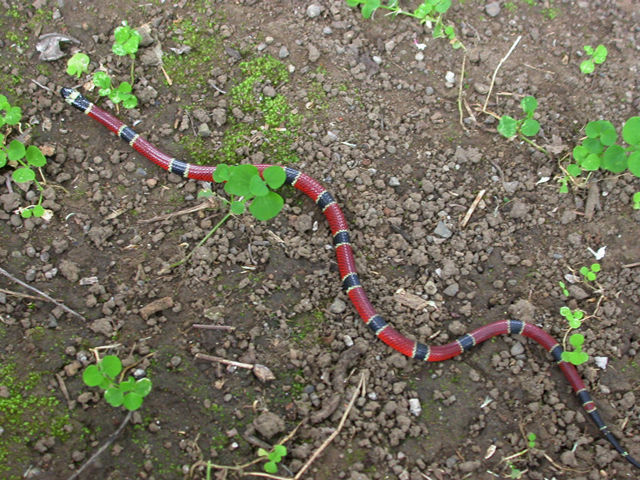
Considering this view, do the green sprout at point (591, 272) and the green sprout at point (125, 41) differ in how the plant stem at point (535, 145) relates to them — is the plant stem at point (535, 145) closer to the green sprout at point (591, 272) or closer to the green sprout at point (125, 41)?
the green sprout at point (591, 272)

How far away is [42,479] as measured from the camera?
4062mm

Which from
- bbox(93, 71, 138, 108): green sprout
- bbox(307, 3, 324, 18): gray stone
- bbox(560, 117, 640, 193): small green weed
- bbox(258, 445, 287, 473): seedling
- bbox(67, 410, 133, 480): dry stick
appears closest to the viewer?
bbox(67, 410, 133, 480): dry stick

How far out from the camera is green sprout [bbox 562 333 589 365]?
16.0 ft

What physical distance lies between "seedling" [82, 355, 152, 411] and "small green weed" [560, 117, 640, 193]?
466 centimetres

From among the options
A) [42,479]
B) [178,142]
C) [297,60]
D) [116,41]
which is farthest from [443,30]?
[42,479]

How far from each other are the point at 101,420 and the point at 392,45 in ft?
16.4

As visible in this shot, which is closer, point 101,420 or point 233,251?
point 101,420

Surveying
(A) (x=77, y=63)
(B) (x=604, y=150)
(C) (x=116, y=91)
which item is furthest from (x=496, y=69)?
(A) (x=77, y=63)

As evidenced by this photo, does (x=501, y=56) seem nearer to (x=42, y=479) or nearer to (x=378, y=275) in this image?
(x=378, y=275)

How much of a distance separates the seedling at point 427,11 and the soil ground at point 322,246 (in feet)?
0.42

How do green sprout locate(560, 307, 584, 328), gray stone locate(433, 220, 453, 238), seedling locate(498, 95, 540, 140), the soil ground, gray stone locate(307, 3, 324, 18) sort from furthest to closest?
gray stone locate(307, 3, 324, 18) → seedling locate(498, 95, 540, 140) → gray stone locate(433, 220, 453, 238) → green sprout locate(560, 307, 584, 328) → the soil ground

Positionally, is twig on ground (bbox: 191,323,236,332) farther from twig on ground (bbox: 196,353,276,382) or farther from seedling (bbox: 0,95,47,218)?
seedling (bbox: 0,95,47,218)

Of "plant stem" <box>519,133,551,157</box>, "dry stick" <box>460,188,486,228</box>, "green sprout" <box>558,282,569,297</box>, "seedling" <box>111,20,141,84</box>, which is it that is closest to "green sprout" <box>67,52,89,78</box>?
"seedling" <box>111,20,141,84</box>

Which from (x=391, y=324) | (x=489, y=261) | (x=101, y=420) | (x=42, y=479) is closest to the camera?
(x=42, y=479)
